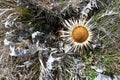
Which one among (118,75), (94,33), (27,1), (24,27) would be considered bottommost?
(118,75)

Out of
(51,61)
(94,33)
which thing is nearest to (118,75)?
(94,33)

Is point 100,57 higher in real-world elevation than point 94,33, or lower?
lower

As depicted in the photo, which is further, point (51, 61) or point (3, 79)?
point (3, 79)

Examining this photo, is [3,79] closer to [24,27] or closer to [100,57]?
[24,27]
